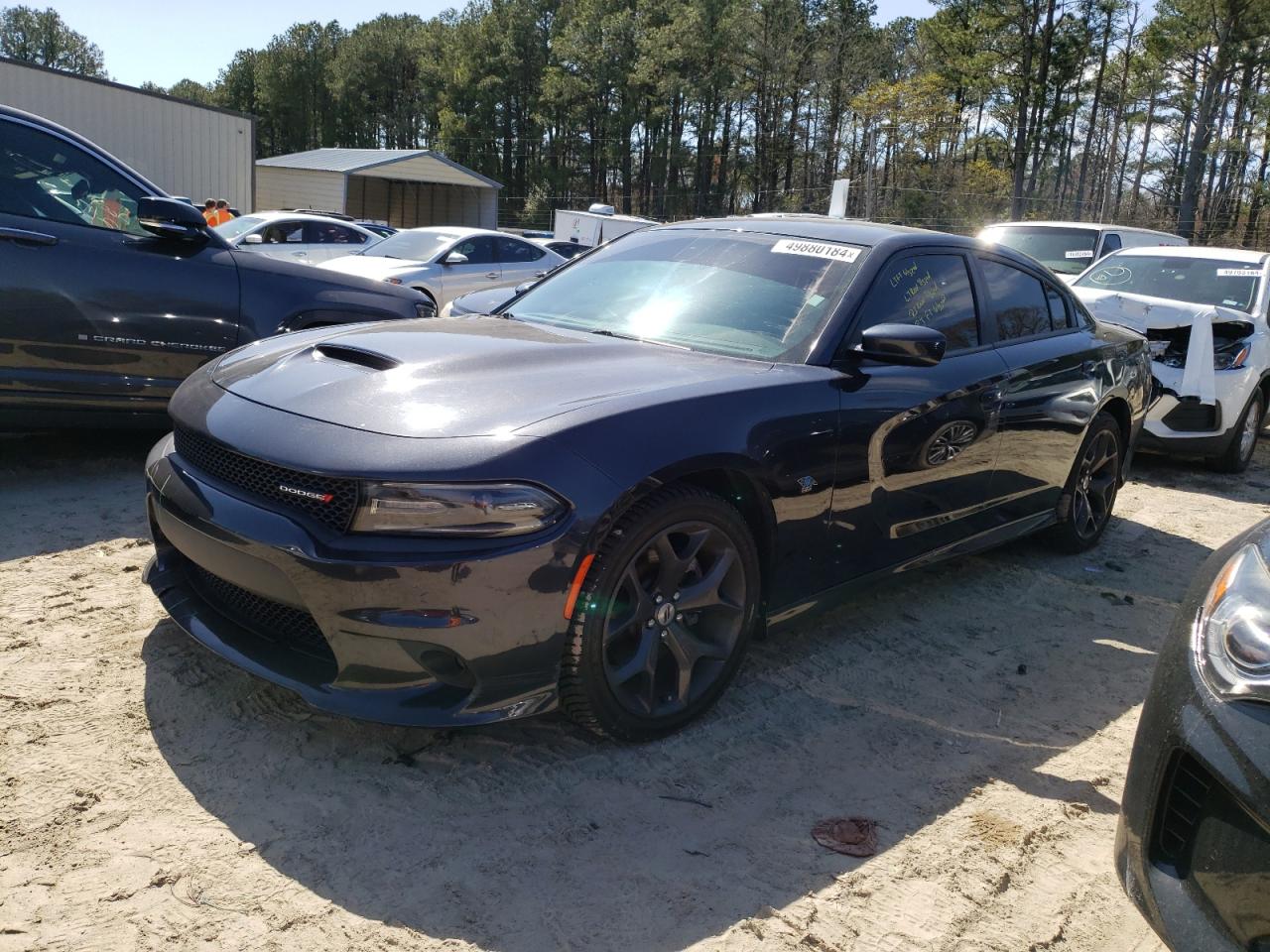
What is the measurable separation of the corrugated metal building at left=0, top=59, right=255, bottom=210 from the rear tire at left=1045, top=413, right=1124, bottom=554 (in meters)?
27.2

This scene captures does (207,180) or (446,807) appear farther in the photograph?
(207,180)

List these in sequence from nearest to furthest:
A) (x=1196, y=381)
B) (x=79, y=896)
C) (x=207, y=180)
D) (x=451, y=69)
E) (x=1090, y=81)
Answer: (x=79, y=896)
(x=1196, y=381)
(x=207, y=180)
(x=1090, y=81)
(x=451, y=69)

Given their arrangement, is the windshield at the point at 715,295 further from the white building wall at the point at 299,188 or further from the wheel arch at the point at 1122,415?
the white building wall at the point at 299,188

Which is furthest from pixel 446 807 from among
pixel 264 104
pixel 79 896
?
pixel 264 104

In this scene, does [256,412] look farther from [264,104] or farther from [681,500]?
[264,104]

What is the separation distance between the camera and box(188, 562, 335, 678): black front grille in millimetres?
2551

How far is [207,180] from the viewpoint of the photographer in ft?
96.2

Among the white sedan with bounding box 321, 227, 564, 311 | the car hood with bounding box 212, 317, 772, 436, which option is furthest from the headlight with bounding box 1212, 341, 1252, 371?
the white sedan with bounding box 321, 227, 564, 311

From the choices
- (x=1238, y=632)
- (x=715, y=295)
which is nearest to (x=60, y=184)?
(x=715, y=295)

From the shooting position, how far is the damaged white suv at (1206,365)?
7125mm

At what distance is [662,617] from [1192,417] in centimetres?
609

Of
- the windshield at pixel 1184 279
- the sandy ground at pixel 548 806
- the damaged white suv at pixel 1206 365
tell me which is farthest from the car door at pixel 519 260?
the sandy ground at pixel 548 806

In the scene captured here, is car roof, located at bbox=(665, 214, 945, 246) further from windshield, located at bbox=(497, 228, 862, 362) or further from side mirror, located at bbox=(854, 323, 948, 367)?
side mirror, located at bbox=(854, 323, 948, 367)

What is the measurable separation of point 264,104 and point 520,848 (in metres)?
89.6
